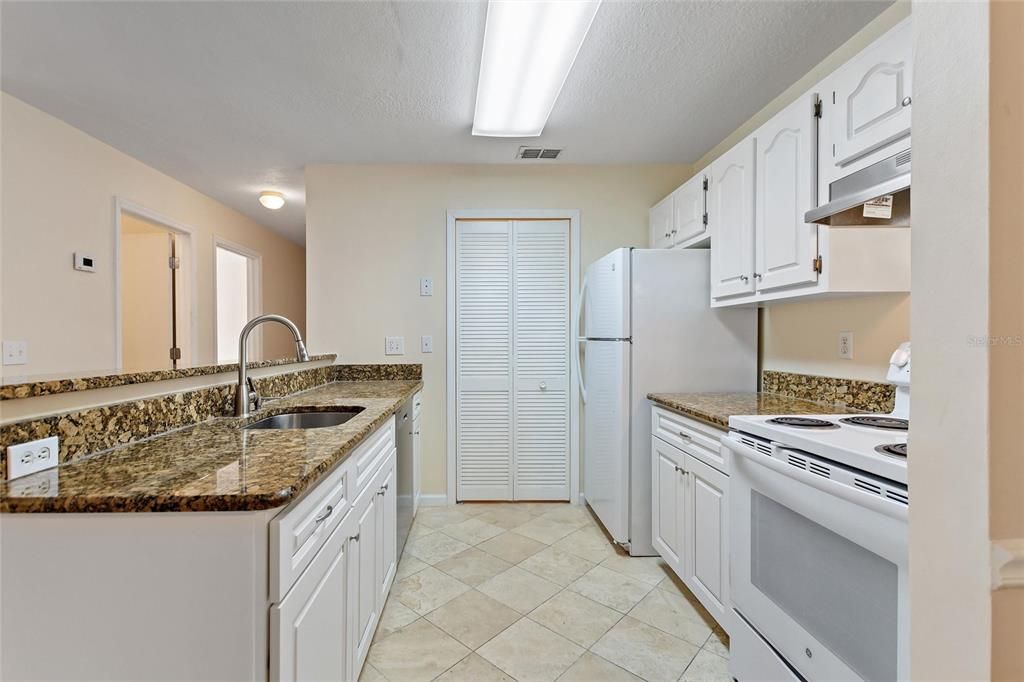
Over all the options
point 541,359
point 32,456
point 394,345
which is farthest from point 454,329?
point 32,456

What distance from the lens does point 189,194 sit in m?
3.52

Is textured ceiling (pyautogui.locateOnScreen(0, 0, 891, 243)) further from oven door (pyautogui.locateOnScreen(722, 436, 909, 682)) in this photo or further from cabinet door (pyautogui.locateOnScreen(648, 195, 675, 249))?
oven door (pyautogui.locateOnScreen(722, 436, 909, 682))

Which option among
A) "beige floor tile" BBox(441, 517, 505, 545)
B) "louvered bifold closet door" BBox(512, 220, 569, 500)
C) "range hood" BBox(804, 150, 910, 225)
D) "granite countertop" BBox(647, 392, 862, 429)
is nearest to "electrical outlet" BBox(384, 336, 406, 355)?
"louvered bifold closet door" BBox(512, 220, 569, 500)

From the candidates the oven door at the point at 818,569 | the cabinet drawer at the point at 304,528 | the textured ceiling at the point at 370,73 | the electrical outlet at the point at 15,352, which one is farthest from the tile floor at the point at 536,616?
the textured ceiling at the point at 370,73

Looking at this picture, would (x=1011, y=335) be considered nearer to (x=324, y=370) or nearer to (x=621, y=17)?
(x=621, y=17)

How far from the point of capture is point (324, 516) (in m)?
1.04

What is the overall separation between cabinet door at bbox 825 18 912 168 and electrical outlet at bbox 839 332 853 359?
0.71 meters

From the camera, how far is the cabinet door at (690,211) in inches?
89.2

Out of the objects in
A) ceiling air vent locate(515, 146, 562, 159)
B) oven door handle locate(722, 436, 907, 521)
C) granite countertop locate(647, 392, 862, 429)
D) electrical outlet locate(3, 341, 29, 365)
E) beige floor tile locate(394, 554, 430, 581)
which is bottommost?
beige floor tile locate(394, 554, 430, 581)

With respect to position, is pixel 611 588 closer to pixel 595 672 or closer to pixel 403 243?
pixel 595 672

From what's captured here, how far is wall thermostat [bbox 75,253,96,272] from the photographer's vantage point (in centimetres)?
253

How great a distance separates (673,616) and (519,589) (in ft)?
2.17

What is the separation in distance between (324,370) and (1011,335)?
9.32 feet

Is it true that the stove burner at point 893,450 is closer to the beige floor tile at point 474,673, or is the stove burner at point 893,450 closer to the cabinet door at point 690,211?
the beige floor tile at point 474,673
